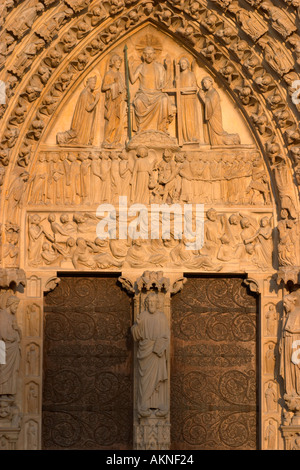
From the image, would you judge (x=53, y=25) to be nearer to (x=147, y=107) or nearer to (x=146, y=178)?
(x=147, y=107)

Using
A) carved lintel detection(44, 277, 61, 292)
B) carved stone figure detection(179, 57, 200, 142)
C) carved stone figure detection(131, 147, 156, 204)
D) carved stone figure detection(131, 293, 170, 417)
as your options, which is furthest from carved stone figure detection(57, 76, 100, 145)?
carved stone figure detection(131, 293, 170, 417)

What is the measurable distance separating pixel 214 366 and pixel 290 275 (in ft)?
4.92

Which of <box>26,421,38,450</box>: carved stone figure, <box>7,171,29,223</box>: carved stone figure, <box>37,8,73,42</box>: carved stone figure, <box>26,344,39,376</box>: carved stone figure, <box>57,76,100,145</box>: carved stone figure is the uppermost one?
<box>37,8,73,42</box>: carved stone figure

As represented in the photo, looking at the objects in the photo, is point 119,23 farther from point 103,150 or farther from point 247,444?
point 247,444

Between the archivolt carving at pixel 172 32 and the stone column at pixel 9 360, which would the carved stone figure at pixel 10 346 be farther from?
the archivolt carving at pixel 172 32

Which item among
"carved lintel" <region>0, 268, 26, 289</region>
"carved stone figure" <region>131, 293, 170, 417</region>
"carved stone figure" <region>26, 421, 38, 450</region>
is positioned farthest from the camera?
"carved stone figure" <region>26, 421, 38, 450</region>

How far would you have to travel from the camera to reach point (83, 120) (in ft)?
49.9

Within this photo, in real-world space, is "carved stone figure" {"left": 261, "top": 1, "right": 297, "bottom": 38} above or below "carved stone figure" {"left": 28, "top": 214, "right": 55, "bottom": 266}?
above

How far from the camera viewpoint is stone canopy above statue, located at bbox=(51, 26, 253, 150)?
49.9 ft

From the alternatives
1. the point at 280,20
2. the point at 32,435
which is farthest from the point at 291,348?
the point at 280,20

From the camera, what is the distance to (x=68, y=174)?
15141 mm

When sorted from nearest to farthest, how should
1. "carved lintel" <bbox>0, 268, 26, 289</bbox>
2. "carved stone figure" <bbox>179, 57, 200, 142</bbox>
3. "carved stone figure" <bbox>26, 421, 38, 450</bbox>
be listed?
"carved lintel" <bbox>0, 268, 26, 289</bbox>, "carved stone figure" <bbox>26, 421, 38, 450</bbox>, "carved stone figure" <bbox>179, 57, 200, 142</bbox>

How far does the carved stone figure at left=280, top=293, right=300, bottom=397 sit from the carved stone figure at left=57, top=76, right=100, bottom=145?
312cm

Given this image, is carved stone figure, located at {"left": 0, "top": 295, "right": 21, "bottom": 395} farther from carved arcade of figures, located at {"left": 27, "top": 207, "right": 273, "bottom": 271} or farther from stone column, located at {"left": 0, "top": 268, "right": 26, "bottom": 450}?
carved arcade of figures, located at {"left": 27, "top": 207, "right": 273, "bottom": 271}
